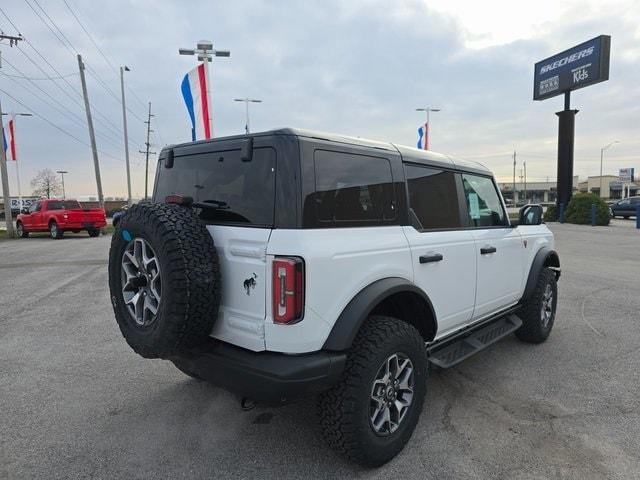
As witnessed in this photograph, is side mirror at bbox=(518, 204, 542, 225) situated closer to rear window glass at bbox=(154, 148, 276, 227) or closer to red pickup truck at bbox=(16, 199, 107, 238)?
rear window glass at bbox=(154, 148, 276, 227)

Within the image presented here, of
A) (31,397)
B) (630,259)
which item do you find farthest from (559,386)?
(630,259)

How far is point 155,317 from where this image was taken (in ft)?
7.85

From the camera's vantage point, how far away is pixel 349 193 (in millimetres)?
2576

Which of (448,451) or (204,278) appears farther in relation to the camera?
(448,451)

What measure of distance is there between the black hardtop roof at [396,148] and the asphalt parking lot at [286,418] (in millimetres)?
1831

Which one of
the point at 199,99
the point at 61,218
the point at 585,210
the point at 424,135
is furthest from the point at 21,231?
the point at 585,210

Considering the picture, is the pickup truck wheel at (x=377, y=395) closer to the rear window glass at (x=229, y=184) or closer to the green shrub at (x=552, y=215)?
the rear window glass at (x=229, y=184)

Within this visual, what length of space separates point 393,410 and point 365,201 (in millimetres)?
1293

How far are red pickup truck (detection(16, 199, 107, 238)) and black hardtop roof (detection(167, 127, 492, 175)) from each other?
17.5 meters

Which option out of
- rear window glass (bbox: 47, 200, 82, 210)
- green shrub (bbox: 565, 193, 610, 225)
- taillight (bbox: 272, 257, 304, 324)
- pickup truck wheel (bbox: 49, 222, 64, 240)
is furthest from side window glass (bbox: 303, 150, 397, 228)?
green shrub (bbox: 565, 193, 610, 225)

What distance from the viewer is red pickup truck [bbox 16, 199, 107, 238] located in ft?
59.1

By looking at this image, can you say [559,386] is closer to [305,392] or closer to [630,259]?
[305,392]

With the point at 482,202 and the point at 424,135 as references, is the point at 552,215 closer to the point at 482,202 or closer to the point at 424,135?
the point at 424,135

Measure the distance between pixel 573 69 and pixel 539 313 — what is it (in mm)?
24456
